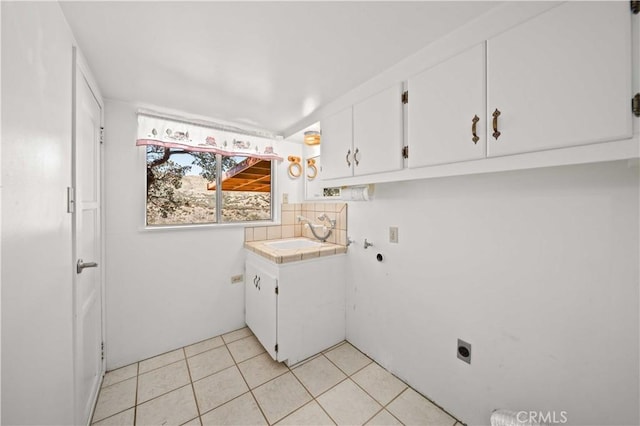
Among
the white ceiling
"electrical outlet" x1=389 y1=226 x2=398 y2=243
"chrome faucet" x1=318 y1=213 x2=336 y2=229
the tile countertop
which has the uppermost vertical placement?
the white ceiling

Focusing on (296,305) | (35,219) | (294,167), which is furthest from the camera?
(294,167)

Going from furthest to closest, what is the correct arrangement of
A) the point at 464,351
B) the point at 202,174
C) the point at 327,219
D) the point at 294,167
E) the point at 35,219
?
the point at 294,167 → the point at 327,219 → the point at 202,174 → the point at 464,351 → the point at 35,219

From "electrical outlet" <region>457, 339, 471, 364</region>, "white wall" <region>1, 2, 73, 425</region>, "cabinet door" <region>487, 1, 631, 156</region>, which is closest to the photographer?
"white wall" <region>1, 2, 73, 425</region>

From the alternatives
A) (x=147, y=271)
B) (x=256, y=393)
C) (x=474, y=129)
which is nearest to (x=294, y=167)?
(x=147, y=271)

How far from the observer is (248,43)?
1195 mm

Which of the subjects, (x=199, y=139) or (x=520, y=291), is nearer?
(x=520, y=291)

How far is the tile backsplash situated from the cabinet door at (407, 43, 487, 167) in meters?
1.07

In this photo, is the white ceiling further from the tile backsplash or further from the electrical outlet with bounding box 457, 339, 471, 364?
the electrical outlet with bounding box 457, 339, 471, 364

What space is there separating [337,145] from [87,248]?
5.87 feet

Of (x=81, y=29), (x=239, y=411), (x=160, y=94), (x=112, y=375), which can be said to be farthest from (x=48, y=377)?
(x=160, y=94)

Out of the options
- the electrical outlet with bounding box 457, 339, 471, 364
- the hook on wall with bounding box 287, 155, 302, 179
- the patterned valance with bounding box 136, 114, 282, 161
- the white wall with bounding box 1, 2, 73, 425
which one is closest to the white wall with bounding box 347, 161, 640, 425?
the electrical outlet with bounding box 457, 339, 471, 364

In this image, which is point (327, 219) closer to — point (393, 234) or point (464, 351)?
point (393, 234)

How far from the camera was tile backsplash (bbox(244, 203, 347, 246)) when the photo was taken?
2.27 m

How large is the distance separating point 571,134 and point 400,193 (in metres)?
0.96
